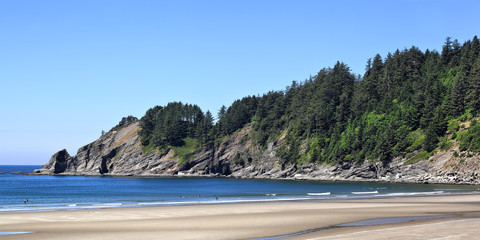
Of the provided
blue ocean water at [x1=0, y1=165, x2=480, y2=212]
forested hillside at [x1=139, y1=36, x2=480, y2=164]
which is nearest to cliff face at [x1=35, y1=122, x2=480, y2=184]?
forested hillside at [x1=139, y1=36, x2=480, y2=164]

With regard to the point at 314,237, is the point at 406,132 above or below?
above

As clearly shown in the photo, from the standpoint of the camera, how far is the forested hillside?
114750 millimetres

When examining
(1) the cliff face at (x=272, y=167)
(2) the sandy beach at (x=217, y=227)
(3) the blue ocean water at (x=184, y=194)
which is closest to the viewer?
(2) the sandy beach at (x=217, y=227)

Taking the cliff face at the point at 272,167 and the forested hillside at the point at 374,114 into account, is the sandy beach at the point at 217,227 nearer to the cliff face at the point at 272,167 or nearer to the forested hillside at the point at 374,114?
the cliff face at the point at 272,167

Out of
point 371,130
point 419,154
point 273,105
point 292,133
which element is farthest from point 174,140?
point 419,154

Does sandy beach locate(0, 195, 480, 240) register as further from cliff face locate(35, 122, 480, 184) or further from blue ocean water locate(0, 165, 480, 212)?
cliff face locate(35, 122, 480, 184)

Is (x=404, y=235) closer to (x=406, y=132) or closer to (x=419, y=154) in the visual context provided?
(x=419, y=154)

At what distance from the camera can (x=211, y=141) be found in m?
187

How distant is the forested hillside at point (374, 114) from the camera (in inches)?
4518

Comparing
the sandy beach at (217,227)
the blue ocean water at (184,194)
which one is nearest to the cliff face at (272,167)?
the blue ocean water at (184,194)

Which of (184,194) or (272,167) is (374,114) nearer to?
(272,167)

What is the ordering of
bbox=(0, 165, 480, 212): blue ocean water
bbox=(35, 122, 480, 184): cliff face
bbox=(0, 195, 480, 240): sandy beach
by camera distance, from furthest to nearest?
bbox=(35, 122, 480, 184): cliff face
bbox=(0, 165, 480, 212): blue ocean water
bbox=(0, 195, 480, 240): sandy beach

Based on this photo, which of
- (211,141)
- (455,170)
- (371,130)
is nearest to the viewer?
(455,170)

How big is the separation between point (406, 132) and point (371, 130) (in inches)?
467
